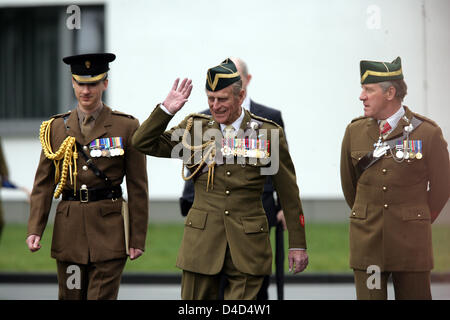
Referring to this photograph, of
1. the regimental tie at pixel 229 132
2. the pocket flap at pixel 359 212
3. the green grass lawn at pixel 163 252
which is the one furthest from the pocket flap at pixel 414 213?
the green grass lawn at pixel 163 252

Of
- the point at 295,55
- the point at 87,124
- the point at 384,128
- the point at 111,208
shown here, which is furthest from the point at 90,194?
the point at 295,55

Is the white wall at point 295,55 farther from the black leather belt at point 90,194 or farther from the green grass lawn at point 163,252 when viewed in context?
the black leather belt at point 90,194

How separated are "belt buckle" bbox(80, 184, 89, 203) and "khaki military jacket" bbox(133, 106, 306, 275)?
2.20ft

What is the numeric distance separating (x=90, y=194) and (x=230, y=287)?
1.14 meters

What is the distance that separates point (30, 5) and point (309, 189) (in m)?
7.08

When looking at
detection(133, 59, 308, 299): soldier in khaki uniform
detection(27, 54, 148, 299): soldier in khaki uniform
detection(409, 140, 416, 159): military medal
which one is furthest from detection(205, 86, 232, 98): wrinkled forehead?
detection(409, 140, 416, 159): military medal

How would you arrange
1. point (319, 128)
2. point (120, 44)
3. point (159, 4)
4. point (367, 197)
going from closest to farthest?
point (367, 197)
point (319, 128)
point (159, 4)
point (120, 44)

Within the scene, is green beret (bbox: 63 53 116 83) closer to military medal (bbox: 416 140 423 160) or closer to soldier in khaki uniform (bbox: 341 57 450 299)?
soldier in khaki uniform (bbox: 341 57 450 299)

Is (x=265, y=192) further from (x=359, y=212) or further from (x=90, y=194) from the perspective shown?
(x=90, y=194)

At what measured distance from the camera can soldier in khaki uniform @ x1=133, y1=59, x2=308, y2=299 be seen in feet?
18.5

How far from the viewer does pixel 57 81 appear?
15.3m

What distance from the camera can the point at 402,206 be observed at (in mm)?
5977
